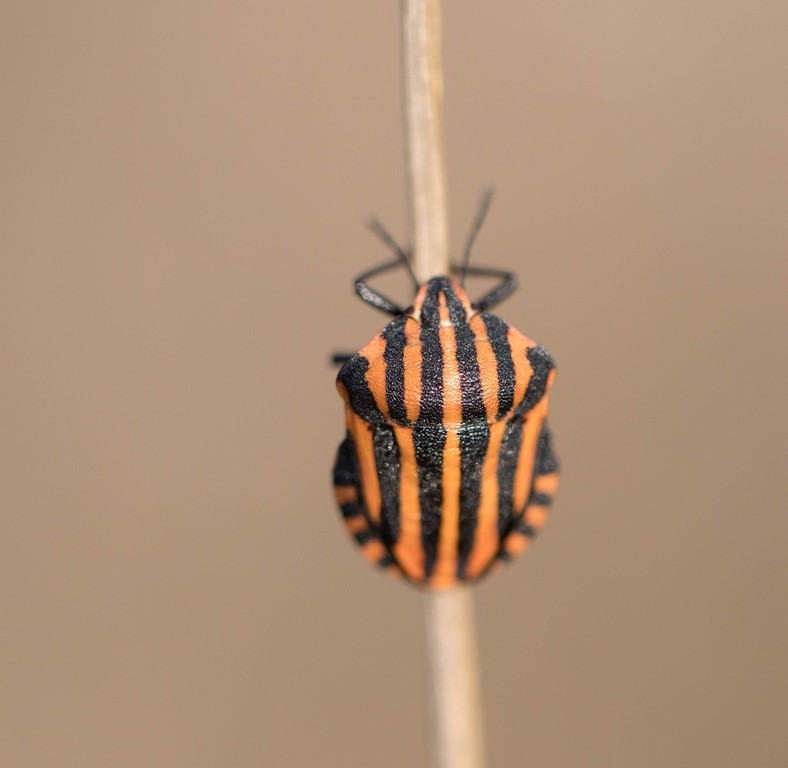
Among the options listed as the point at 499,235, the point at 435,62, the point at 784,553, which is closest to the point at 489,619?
the point at 784,553

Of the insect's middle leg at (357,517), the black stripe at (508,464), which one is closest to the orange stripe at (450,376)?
the black stripe at (508,464)

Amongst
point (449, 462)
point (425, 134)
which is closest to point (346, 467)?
point (449, 462)

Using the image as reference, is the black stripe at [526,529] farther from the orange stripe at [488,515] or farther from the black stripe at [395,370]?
the black stripe at [395,370]

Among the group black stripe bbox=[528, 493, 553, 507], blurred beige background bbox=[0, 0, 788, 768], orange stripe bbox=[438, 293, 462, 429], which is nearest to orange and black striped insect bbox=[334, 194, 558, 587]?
orange stripe bbox=[438, 293, 462, 429]

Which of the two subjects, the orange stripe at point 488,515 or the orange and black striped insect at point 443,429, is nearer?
the orange and black striped insect at point 443,429

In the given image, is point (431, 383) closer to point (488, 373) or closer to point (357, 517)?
point (488, 373)

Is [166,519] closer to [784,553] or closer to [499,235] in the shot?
[499,235]

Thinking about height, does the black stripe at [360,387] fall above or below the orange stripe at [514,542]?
above
